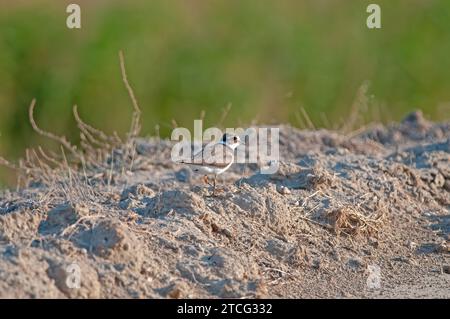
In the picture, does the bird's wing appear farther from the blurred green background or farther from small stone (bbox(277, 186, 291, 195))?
the blurred green background

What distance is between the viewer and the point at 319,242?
6.58 m

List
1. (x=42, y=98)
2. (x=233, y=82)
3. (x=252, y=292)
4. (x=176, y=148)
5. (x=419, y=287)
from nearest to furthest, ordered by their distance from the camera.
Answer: (x=252, y=292), (x=419, y=287), (x=176, y=148), (x=42, y=98), (x=233, y=82)

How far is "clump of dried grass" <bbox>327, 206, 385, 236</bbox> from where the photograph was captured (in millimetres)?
6750

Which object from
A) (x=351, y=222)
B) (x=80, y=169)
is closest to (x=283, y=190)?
(x=351, y=222)

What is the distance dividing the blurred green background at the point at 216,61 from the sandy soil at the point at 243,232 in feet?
11.5

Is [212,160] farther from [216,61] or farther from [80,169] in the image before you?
[216,61]

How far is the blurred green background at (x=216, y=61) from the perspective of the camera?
12055 mm

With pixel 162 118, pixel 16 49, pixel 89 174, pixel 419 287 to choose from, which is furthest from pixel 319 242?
pixel 16 49

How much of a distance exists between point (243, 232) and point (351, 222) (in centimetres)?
85

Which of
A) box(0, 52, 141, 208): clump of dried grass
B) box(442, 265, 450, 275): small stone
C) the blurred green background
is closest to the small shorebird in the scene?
box(0, 52, 141, 208): clump of dried grass

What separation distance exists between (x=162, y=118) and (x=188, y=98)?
52 centimetres

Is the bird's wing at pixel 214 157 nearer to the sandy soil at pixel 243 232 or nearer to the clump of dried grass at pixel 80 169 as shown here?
the sandy soil at pixel 243 232

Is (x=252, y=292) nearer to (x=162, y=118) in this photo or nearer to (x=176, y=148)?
(x=176, y=148)

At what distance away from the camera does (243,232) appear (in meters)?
6.39
